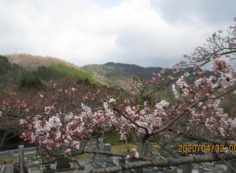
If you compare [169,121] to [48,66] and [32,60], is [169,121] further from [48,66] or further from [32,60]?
[32,60]

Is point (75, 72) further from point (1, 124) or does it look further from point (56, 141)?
point (56, 141)

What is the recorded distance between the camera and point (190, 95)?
439cm

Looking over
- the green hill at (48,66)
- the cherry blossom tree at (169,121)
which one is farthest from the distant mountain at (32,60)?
the cherry blossom tree at (169,121)

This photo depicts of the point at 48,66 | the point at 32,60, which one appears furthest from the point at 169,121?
the point at 32,60

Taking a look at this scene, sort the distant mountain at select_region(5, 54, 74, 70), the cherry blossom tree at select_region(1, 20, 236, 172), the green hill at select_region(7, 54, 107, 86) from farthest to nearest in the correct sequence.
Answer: the distant mountain at select_region(5, 54, 74, 70), the green hill at select_region(7, 54, 107, 86), the cherry blossom tree at select_region(1, 20, 236, 172)

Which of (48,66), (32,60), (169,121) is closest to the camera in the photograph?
(169,121)

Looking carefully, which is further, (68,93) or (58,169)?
(68,93)

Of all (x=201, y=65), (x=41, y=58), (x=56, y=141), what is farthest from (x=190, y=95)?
(x=41, y=58)

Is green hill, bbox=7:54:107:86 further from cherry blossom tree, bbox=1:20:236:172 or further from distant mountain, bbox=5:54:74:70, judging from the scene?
cherry blossom tree, bbox=1:20:236:172

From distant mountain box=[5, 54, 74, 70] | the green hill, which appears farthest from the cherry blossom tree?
distant mountain box=[5, 54, 74, 70]

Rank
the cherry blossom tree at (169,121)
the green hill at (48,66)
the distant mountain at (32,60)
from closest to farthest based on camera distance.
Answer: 1. the cherry blossom tree at (169,121)
2. the green hill at (48,66)
3. the distant mountain at (32,60)

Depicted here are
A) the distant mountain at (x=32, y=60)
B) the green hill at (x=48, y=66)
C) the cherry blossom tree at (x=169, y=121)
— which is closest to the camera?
the cherry blossom tree at (x=169, y=121)

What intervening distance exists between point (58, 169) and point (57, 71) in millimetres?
52738

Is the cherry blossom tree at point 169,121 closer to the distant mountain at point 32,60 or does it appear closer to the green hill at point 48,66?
the green hill at point 48,66
